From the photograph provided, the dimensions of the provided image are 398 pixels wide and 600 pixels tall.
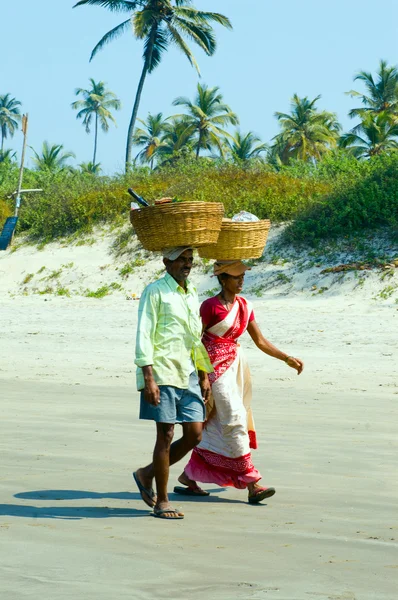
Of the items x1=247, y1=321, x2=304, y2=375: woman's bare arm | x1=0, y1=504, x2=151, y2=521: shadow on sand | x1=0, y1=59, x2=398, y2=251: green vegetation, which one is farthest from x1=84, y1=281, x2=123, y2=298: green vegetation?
x1=0, y1=504, x2=151, y2=521: shadow on sand

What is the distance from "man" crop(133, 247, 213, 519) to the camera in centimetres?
528

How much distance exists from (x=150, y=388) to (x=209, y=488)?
1595 mm

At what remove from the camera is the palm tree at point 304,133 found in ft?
184

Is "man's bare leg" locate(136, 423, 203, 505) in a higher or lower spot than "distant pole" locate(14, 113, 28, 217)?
lower

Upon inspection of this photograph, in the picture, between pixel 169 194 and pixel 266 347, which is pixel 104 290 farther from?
pixel 266 347

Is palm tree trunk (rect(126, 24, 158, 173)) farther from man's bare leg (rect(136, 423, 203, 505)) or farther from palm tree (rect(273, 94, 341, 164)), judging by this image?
man's bare leg (rect(136, 423, 203, 505))

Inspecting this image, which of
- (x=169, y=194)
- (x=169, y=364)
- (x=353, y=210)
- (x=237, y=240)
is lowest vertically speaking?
(x=169, y=364)

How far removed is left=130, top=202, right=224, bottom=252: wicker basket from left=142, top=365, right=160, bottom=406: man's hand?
737mm

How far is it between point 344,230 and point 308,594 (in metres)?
19.2

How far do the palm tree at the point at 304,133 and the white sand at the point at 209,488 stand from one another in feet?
138

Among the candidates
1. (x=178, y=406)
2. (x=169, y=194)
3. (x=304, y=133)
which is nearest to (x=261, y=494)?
(x=178, y=406)

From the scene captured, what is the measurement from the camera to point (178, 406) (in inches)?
214

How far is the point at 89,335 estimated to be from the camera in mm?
16125

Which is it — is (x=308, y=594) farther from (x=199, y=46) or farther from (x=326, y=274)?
(x=199, y=46)
